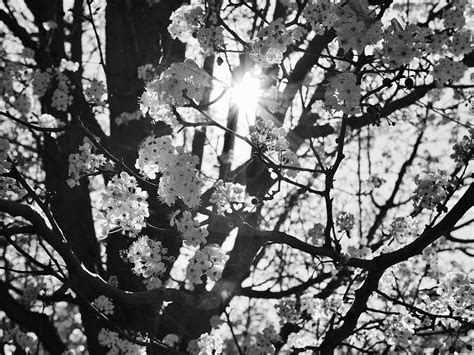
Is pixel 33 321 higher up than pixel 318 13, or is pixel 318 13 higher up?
pixel 318 13

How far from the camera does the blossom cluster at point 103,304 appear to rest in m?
5.52

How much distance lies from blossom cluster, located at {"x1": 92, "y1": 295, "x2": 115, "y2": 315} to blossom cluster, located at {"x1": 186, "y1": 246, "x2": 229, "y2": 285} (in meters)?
2.12

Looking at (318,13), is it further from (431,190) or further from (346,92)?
(431,190)

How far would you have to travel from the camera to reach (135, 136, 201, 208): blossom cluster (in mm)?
3293

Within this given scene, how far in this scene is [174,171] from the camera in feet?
10.8

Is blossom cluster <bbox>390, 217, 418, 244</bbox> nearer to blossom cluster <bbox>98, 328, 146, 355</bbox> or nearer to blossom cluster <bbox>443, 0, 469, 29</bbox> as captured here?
blossom cluster <bbox>443, 0, 469, 29</bbox>

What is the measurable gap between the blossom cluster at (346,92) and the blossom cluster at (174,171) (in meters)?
0.98

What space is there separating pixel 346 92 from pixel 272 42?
136 centimetres

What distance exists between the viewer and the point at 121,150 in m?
5.85

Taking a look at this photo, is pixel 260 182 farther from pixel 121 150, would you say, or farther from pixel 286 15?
pixel 286 15

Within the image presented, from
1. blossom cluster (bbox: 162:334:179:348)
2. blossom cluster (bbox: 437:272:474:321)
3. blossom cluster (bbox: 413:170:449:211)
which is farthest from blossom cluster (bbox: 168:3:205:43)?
blossom cluster (bbox: 437:272:474:321)

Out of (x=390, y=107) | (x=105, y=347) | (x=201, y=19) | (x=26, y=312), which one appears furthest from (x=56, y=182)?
(x=390, y=107)

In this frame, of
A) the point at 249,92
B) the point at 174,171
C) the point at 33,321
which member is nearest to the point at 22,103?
the point at 33,321

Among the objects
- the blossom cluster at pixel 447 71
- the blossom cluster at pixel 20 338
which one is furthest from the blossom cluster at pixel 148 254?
the blossom cluster at pixel 20 338
